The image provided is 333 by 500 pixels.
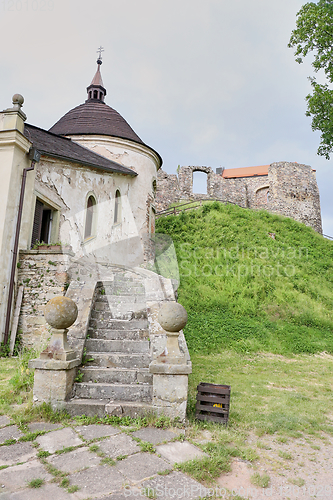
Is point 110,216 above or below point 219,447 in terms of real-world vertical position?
above

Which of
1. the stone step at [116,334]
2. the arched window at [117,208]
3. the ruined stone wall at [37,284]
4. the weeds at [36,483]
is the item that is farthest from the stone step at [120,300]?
the arched window at [117,208]

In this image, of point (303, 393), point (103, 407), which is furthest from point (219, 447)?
point (303, 393)

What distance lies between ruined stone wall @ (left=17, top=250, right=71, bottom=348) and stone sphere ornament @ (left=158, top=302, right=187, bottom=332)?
4539 mm

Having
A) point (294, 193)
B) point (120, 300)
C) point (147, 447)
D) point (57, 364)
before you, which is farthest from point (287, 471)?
point (294, 193)

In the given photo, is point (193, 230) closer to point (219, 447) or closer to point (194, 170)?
point (194, 170)

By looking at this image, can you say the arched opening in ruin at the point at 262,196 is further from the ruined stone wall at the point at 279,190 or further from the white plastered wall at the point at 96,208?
the white plastered wall at the point at 96,208

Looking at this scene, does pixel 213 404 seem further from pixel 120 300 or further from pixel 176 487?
pixel 120 300

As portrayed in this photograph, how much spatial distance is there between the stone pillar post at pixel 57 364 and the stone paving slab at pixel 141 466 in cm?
150

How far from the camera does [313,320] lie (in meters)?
12.7

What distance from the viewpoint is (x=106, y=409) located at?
4121 millimetres

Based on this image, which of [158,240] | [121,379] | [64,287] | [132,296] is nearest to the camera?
[121,379]

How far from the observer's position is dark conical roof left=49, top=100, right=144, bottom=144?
15539 millimetres

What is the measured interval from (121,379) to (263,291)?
10312 mm

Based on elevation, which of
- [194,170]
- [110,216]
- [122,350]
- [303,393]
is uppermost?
[194,170]
